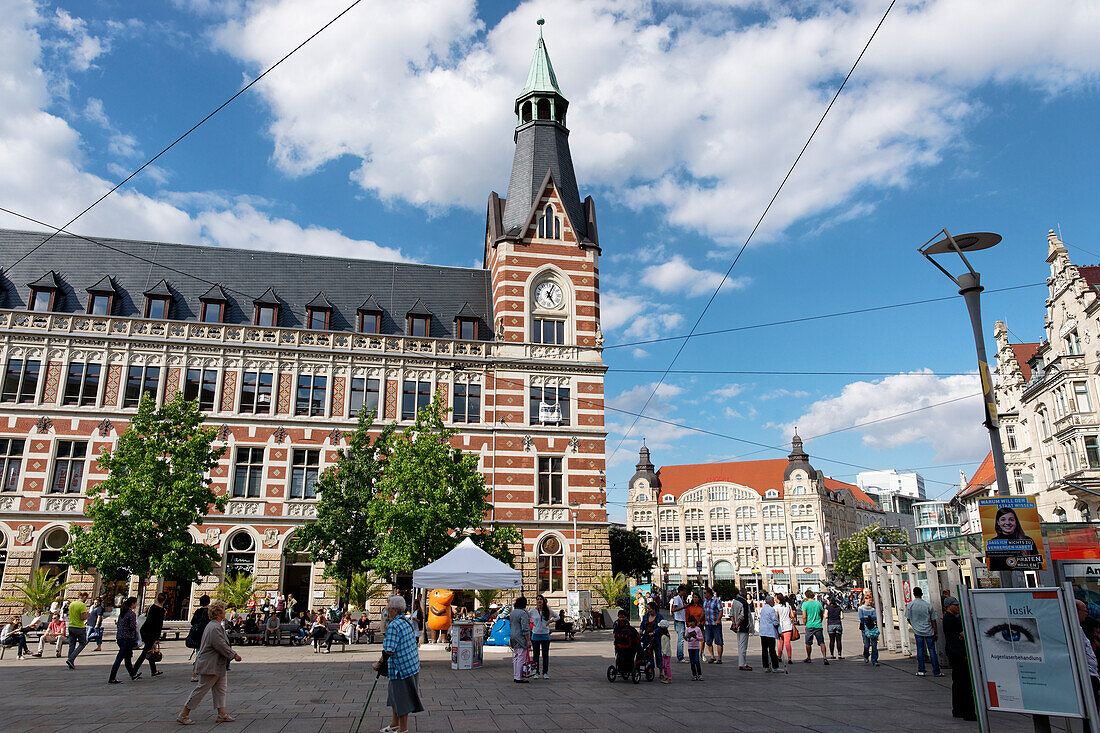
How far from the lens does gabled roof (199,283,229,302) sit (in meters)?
33.2

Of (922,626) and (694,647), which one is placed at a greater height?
(922,626)

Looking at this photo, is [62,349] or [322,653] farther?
[62,349]

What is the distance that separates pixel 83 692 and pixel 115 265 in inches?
1084

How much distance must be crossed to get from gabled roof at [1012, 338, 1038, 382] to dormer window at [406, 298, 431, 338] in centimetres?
3876

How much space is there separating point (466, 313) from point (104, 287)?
16.0 meters

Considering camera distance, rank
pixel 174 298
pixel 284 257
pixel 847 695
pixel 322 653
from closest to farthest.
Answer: pixel 847 695
pixel 322 653
pixel 174 298
pixel 284 257

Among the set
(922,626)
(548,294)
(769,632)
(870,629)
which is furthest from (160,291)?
(922,626)

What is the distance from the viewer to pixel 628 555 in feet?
198

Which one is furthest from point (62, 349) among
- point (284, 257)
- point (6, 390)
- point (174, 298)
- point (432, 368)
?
point (432, 368)

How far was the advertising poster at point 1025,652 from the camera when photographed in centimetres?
721

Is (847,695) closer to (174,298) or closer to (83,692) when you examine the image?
(83,692)

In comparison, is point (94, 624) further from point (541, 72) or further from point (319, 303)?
point (541, 72)

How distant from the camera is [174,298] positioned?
33.2 m

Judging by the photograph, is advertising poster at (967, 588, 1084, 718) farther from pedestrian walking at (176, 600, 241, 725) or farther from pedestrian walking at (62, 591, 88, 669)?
pedestrian walking at (62, 591, 88, 669)
